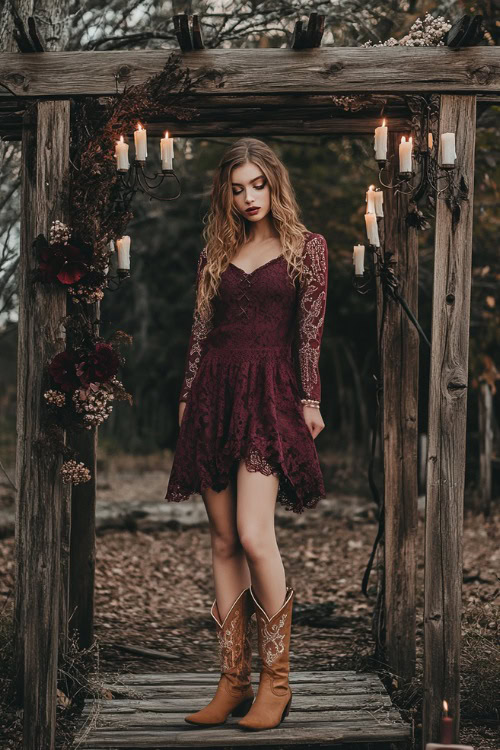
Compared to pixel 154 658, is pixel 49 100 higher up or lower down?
higher up

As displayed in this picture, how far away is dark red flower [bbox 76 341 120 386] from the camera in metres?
3.69

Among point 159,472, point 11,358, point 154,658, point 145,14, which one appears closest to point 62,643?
point 154,658

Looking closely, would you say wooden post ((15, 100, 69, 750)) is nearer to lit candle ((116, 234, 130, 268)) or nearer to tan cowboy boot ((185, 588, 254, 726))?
lit candle ((116, 234, 130, 268))

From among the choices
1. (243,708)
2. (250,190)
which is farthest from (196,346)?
(243,708)

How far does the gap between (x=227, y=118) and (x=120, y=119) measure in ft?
1.89

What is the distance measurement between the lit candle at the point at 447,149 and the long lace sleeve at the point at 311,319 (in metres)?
0.57

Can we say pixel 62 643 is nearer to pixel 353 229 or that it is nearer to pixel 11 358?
pixel 353 229

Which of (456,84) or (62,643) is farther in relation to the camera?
(62,643)

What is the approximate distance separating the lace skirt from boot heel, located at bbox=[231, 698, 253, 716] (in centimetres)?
83

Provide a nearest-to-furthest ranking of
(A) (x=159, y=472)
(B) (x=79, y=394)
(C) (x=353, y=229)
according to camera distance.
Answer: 1. (B) (x=79, y=394)
2. (C) (x=353, y=229)
3. (A) (x=159, y=472)

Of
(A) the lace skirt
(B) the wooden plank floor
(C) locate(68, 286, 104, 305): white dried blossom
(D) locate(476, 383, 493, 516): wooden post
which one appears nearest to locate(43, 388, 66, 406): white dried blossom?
(C) locate(68, 286, 104, 305): white dried blossom

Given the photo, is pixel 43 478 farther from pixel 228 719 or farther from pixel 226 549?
pixel 228 719

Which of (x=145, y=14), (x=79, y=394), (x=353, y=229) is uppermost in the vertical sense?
(x=145, y=14)

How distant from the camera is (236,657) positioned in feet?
12.8
